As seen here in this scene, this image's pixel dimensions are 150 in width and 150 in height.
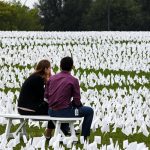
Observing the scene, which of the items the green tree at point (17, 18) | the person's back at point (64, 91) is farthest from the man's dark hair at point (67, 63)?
the green tree at point (17, 18)

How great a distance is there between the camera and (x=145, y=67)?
24359 millimetres

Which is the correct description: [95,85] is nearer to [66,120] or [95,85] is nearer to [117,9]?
[66,120]

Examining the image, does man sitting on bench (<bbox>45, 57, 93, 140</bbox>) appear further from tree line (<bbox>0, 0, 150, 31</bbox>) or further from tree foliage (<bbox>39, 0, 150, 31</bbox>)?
tree foliage (<bbox>39, 0, 150, 31</bbox>)

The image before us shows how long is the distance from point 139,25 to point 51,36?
4345cm

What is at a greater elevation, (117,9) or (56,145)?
(117,9)

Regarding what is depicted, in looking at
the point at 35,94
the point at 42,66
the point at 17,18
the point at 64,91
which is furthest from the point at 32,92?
the point at 17,18

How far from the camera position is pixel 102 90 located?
17078 millimetres

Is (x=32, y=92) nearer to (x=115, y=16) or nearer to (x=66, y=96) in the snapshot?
(x=66, y=96)

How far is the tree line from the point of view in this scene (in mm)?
86662

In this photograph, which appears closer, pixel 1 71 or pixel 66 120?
pixel 66 120

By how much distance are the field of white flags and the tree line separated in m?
45.1

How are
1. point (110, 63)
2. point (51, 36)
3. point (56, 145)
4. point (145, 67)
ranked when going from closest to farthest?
1. point (56, 145)
2. point (145, 67)
3. point (110, 63)
4. point (51, 36)

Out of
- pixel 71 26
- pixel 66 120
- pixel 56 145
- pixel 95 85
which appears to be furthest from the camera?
pixel 71 26

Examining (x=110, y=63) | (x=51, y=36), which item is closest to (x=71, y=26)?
(x=51, y=36)
